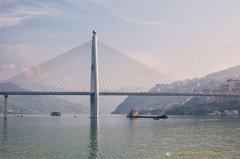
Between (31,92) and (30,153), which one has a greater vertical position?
(31,92)

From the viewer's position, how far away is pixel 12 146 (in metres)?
35.6

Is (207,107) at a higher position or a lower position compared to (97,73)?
lower

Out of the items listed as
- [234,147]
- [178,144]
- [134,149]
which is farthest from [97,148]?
[234,147]

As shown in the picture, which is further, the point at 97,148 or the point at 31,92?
the point at 31,92

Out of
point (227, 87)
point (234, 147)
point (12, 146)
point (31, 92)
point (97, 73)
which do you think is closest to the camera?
point (234, 147)

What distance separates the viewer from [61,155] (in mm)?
29594

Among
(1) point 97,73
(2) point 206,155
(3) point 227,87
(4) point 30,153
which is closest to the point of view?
(2) point 206,155

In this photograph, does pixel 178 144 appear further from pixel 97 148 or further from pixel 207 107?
pixel 207 107

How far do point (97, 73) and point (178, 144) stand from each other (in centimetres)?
6454

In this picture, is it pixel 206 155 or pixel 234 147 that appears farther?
pixel 234 147

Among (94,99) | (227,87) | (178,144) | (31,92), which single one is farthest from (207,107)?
(178,144)

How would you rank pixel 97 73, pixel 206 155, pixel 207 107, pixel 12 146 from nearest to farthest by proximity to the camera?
pixel 206 155 < pixel 12 146 < pixel 97 73 < pixel 207 107

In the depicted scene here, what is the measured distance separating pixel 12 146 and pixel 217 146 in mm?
23816

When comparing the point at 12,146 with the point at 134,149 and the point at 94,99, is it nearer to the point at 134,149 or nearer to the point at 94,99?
the point at 134,149
